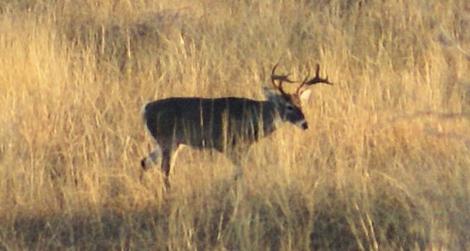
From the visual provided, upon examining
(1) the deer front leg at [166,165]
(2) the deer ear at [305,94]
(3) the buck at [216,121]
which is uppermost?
(2) the deer ear at [305,94]

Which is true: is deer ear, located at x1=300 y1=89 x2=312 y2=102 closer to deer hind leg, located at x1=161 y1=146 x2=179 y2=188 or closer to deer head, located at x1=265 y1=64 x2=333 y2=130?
deer head, located at x1=265 y1=64 x2=333 y2=130


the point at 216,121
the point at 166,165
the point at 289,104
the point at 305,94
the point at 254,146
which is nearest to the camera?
the point at 166,165

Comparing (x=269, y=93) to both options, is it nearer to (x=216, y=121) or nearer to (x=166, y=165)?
(x=216, y=121)

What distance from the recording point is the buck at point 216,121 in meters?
7.26

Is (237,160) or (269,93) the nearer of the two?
(237,160)

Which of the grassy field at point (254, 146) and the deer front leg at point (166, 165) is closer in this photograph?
the grassy field at point (254, 146)

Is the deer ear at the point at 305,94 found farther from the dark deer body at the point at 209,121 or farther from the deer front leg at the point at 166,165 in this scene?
the deer front leg at the point at 166,165

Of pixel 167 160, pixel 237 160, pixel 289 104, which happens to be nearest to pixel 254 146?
pixel 237 160

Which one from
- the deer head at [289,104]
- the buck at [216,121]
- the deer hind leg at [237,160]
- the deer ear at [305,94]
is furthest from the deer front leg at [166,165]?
the deer ear at [305,94]

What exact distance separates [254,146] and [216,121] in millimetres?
297

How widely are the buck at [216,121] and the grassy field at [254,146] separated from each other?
10cm

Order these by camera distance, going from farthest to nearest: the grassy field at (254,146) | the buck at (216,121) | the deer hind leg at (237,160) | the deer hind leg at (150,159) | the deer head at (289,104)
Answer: the deer head at (289,104) → the buck at (216,121) → the deer hind leg at (150,159) → the deer hind leg at (237,160) → the grassy field at (254,146)

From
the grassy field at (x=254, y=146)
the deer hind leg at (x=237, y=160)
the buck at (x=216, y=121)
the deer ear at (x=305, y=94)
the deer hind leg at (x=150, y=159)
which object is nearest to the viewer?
the grassy field at (x=254, y=146)

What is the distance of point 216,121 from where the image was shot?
7.41m
